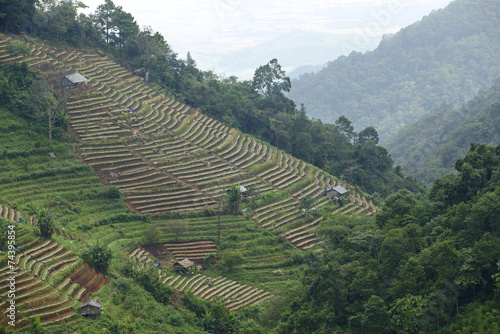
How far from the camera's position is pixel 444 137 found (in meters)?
69.9

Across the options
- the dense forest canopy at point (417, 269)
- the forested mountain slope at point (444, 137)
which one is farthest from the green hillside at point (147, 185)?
the forested mountain slope at point (444, 137)

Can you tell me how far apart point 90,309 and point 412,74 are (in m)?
113

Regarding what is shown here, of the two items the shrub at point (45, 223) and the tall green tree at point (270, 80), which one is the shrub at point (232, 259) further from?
the tall green tree at point (270, 80)

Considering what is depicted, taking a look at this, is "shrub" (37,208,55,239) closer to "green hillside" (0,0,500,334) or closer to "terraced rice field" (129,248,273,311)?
"green hillside" (0,0,500,334)

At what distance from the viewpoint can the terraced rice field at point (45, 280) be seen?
16234 mm

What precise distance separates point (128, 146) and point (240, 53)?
11865 centimetres

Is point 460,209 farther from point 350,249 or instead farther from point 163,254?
point 163,254

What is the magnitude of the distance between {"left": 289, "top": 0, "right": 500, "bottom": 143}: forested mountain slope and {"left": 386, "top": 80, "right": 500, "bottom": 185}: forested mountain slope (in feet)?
70.9

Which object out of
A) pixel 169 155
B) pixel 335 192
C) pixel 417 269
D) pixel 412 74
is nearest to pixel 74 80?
pixel 169 155

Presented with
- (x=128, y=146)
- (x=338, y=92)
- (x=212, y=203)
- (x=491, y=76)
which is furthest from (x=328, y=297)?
(x=491, y=76)

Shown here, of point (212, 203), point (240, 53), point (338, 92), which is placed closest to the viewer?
point (212, 203)

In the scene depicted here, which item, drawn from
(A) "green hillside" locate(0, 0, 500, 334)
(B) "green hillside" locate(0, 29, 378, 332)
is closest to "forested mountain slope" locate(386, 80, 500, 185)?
(A) "green hillside" locate(0, 0, 500, 334)

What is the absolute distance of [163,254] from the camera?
2636 cm

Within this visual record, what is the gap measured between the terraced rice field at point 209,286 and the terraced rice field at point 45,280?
4.38 m
